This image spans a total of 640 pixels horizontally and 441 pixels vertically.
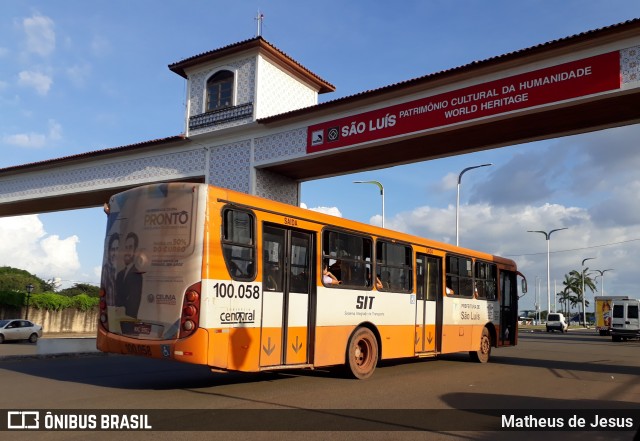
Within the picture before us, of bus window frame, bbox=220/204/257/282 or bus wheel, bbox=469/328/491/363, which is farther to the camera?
bus wheel, bbox=469/328/491/363

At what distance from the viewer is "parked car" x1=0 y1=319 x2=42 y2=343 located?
106 ft

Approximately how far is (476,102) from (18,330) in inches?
1126

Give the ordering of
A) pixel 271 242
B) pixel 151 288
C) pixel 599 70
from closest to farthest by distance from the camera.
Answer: pixel 151 288 → pixel 271 242 → pixel 599 70

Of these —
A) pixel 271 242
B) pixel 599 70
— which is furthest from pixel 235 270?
pixel 599 70

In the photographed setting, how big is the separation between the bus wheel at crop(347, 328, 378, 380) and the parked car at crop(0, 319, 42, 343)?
26936mm

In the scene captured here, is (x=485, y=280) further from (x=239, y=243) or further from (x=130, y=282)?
(x=130, y=282)

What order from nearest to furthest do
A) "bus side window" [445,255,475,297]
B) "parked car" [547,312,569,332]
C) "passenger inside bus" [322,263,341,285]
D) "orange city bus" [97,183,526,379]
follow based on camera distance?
1. "orange city bus" [97,183,526,379]
2. "passenger inside bus" [322,263,341,285]
3. "bus side window" [445,255,475,297]
4. "parked car" [547,312,569,332]

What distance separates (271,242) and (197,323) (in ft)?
6.73

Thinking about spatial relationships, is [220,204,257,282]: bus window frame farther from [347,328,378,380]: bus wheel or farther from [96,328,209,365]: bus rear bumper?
[347,328,378,380]: bus wheel

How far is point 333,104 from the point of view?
18516 mm

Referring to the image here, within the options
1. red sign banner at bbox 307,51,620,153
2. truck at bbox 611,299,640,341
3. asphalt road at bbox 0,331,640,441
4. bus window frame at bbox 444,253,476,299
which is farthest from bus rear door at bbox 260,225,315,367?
truck at bbox 611,299,640,341

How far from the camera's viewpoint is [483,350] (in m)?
17.2

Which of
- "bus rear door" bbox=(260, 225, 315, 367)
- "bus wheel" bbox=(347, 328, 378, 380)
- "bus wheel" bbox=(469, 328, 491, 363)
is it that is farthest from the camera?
"bus wheel" bbox=(469, 328, 491, 363)

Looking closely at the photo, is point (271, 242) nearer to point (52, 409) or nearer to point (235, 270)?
point (235, 270)
